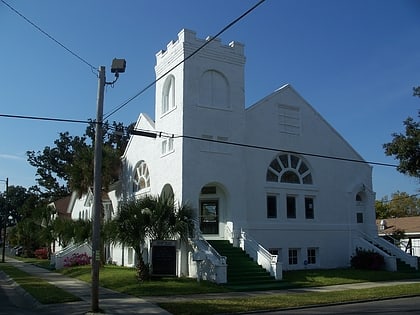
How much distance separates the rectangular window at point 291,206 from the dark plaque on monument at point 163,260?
8.50 metres

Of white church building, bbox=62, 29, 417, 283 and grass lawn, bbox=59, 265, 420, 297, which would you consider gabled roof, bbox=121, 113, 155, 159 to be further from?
grass lawn, bbox=59, 265, 420, 297

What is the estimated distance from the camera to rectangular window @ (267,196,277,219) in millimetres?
26547

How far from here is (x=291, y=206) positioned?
27.4 meters

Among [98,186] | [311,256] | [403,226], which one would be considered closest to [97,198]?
[98,186]

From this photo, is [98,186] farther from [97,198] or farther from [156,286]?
[156,286]

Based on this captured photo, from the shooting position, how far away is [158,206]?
21.3 meters

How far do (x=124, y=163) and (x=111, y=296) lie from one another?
645 inches

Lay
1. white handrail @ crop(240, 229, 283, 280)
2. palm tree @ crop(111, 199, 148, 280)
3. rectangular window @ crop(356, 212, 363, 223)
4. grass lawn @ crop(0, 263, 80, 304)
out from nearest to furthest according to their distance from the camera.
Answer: grass lawn @ crop(0, 263, 80, 304)
palm tree @ crop(111, 199, 148, 280)
white handrail @ crop(240, 229, 283, 280)
rectangular window @ crop(356, 212, 363, 223)

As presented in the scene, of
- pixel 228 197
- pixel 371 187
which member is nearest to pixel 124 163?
pixel 228 197

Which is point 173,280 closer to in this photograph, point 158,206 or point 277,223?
point 158,206

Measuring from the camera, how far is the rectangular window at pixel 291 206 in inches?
1073

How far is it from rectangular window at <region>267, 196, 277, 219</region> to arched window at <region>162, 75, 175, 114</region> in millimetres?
7377

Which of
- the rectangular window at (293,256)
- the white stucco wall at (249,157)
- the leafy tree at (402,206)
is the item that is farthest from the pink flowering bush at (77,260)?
the leafy tree at (402,206)

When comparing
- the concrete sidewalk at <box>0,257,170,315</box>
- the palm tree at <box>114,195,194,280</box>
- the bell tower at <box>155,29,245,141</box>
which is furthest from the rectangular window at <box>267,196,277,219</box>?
the concrete sidewalk at <box>0,257,170,315</box>
